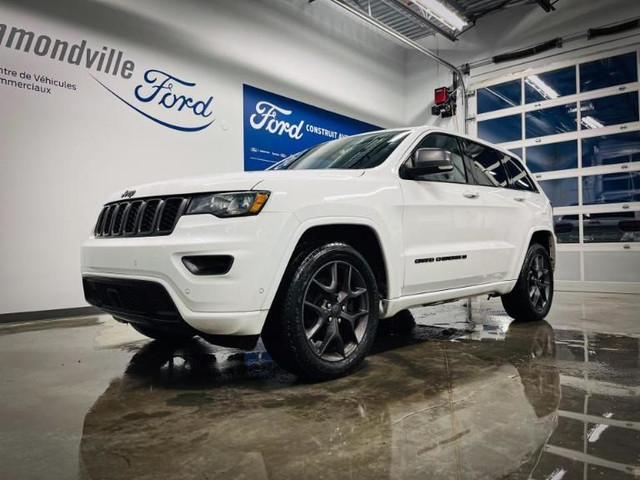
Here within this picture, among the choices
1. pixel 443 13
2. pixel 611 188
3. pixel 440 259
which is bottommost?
pixel 440 259

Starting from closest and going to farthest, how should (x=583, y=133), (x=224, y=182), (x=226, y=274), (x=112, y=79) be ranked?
1. (x=226, y=274)
2. (x=224, y=182)
3. (x=112, y=79)
4. (x=583, y=133)

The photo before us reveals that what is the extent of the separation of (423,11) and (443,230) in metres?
6.99

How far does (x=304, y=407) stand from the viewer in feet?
6.89

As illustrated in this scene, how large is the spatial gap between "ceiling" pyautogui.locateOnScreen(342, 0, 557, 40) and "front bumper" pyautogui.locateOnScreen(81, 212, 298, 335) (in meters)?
7.32

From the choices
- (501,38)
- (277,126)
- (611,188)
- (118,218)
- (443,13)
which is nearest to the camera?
(118,218)

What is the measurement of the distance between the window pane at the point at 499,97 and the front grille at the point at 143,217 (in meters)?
8.90

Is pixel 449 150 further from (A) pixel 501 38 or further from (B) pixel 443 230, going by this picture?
(A) pixel 501 38

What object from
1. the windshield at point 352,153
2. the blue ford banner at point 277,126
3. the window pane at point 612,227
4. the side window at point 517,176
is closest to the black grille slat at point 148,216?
the windshield at point 352,153

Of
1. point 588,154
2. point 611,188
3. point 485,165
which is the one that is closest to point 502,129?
point 588,154

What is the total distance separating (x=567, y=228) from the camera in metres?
8.75

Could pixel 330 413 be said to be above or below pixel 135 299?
below

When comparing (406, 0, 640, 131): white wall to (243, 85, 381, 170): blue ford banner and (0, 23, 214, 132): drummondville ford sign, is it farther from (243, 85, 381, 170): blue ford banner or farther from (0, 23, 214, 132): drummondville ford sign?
(0, 23, 214, 132): drummondville ford sign

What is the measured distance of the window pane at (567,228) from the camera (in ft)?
28.2

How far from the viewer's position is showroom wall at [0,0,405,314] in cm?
499
